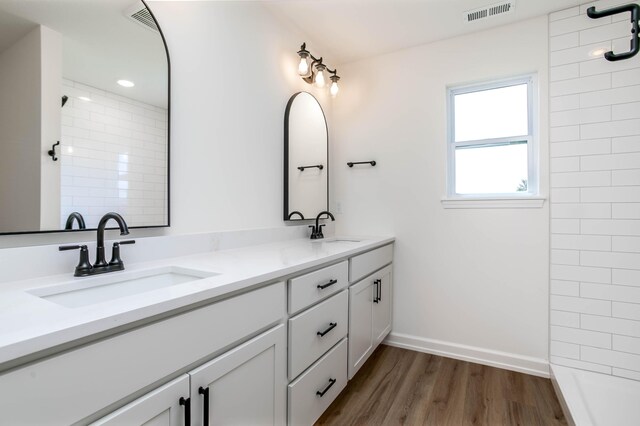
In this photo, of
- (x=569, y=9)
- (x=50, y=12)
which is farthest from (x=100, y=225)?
(x=569, y=9)

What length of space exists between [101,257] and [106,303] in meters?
0.46

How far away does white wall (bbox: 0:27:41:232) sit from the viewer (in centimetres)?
98

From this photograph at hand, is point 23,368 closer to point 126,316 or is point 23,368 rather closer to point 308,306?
point 126,316

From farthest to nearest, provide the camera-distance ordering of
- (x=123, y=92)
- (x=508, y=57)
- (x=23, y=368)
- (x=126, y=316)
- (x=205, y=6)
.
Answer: (x=508, y=57)
(x=205, y=6)
(x=123, y=92)
(x=126, y=316)
(x=23, y=368)

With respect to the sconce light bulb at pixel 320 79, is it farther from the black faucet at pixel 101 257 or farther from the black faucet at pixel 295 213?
the black faucet at pixel 101 257

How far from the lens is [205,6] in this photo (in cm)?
170

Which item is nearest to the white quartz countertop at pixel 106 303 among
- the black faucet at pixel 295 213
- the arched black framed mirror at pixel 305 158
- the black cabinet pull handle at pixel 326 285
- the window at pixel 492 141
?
the black cabinet pull handle at pixel 326 285

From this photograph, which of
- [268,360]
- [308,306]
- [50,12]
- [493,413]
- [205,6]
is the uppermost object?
[205,6]

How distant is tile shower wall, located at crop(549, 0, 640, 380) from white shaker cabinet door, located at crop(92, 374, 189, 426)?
2364mm

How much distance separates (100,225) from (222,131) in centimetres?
88

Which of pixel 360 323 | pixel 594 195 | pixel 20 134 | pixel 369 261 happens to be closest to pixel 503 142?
pixel 594 195

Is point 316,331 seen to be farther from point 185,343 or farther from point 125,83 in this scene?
point 125,83

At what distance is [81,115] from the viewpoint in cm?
116

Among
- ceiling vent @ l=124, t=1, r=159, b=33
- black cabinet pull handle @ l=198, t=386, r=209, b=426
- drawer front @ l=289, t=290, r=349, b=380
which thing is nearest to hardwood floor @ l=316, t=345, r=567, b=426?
drawer front @ l=289, t=290, r=349, b=380
